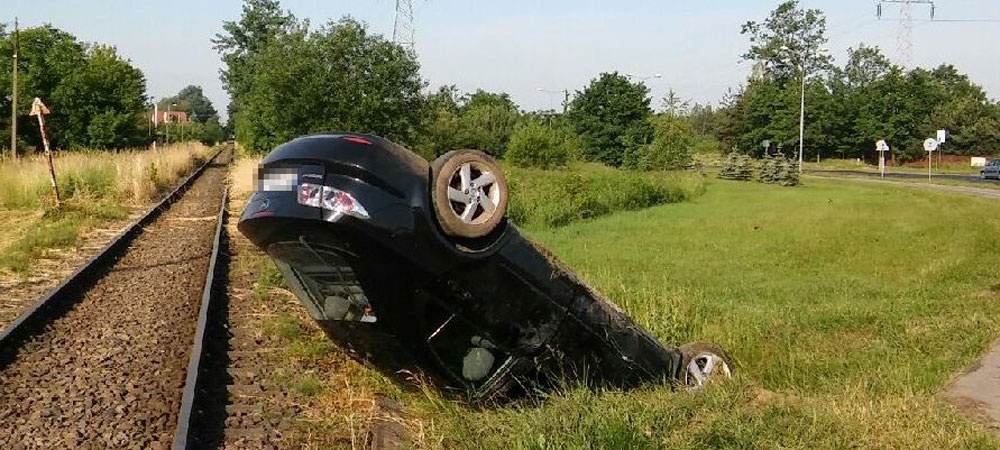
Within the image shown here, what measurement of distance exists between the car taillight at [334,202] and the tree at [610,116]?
62.7m

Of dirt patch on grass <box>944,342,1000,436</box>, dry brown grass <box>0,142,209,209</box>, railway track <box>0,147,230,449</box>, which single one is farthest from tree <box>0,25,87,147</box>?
dirt patch on grass <box>944,342,1000,436</box>

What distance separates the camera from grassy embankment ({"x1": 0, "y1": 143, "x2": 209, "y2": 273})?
14.5m

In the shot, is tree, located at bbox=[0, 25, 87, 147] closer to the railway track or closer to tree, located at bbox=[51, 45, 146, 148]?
tree, located at bbox=[51, 45, 146, 148]

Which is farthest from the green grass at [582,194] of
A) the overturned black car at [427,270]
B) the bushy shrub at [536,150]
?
the overturned black car at [427,270]

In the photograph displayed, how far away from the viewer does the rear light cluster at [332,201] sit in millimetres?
4094

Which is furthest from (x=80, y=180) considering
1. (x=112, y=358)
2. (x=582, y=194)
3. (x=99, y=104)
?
(x=99, y=104)

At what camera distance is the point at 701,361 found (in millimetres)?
6348

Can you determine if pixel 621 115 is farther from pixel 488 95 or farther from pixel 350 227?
pixel 350 227

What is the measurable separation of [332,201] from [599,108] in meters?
65.4

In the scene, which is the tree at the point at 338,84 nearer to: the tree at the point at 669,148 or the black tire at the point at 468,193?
the black tire at the point at 468,193

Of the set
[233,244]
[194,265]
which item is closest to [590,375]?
[194,265]

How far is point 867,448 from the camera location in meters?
4.29

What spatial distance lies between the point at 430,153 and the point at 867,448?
2302 centimetres

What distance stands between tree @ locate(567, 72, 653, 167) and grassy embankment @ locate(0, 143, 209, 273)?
4293 cm
